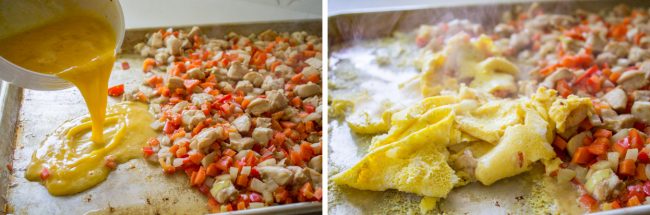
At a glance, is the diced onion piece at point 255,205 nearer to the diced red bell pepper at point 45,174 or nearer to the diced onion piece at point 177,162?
the diced onion piece at point 177,162

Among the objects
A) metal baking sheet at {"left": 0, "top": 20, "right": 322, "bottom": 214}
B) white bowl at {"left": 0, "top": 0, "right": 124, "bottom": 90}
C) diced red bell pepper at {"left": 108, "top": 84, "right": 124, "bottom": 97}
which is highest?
white bowl at {"left": 0, "top": 0, "right": 124, "bottom": 90}

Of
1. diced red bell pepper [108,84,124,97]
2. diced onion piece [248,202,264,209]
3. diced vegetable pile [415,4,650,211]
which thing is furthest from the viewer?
diced red bell pepper [108,84,124,97]

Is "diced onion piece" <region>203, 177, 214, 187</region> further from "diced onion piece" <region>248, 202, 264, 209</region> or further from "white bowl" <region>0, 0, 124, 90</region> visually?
"white bowl" <region>0, 0, 124, 90</region>

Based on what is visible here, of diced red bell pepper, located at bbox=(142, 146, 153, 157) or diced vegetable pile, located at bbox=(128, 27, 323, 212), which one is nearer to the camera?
diced vegetable pile, located at bbox=(128, 27, 323, 212)

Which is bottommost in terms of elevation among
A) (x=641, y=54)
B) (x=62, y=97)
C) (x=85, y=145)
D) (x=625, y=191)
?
(x=625, y=191)

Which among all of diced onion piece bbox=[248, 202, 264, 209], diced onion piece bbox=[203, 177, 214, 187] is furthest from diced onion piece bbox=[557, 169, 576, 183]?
diced onion piece bbox=[203, 177, 214, 187]

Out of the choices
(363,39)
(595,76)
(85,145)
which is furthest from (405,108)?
(85,145)

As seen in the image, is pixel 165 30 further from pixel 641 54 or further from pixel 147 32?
pixel 641 54
